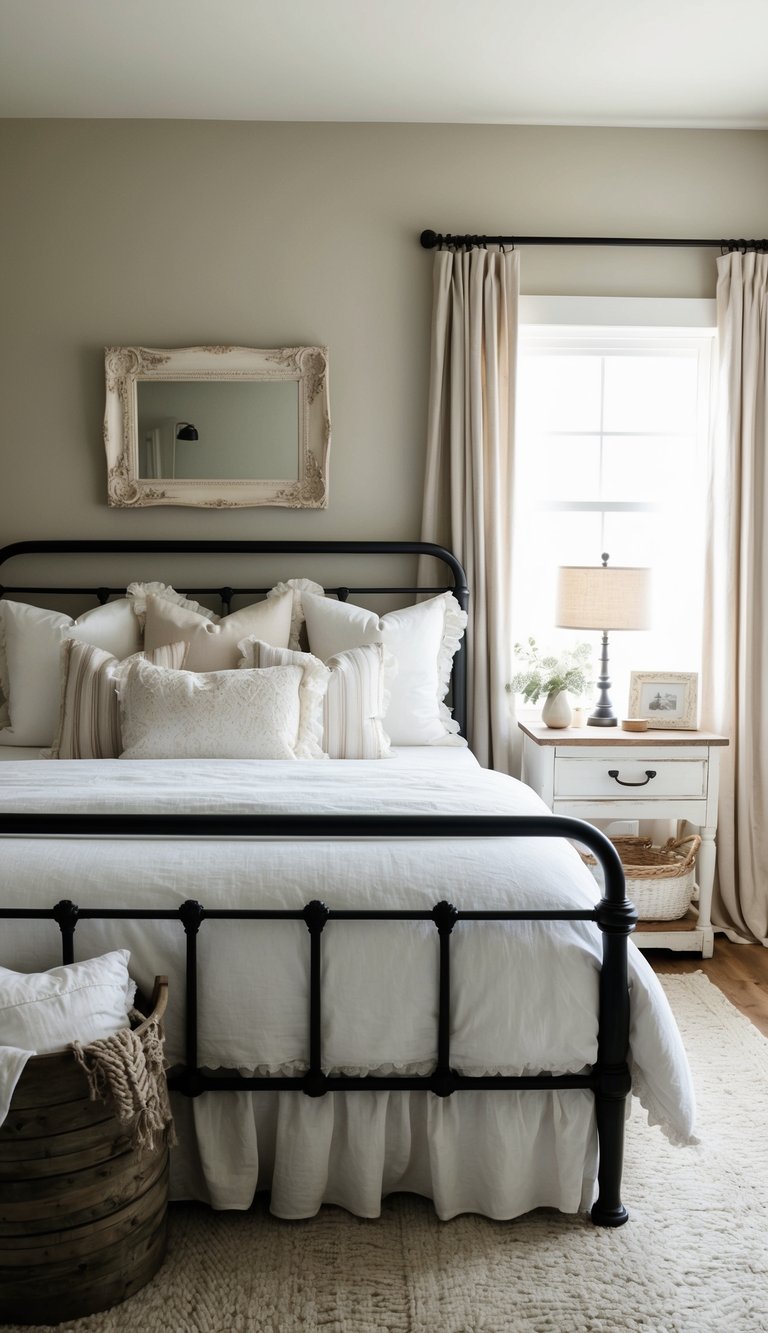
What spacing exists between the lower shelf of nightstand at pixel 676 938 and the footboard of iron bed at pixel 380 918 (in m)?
1.52

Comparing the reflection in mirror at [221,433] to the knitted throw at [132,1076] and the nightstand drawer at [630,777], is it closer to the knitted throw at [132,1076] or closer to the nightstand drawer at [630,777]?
the nightstand drawer at [630,777]

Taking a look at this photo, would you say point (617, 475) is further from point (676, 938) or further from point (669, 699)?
point (676, 938)

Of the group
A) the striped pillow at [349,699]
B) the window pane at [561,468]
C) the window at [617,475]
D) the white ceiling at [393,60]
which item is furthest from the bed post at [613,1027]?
the white ceiling at [393,60]

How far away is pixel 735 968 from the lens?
10.7ft

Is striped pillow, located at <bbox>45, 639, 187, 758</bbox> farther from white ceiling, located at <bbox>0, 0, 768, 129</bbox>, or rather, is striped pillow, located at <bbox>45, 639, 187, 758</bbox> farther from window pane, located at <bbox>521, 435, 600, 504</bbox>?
white ceiling, located at <bbox>0, 0, 768, 129</bbox>

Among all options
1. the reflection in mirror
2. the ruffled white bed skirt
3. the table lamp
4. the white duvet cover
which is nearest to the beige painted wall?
the reflection in mirror

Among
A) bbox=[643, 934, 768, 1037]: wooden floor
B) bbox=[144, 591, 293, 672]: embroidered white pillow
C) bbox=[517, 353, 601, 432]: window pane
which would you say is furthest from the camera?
bbox=[517, 353, 601, 432]: window pane

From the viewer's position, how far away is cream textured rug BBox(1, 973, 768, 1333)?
1.66 meters

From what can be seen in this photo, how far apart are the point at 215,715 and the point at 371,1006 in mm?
1080

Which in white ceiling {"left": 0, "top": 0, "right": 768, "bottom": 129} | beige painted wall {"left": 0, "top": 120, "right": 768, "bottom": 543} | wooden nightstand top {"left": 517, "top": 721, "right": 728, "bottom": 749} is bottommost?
wooden nightstand top {"left": 517, "top": 721, "right": 728, "bottom": 749}

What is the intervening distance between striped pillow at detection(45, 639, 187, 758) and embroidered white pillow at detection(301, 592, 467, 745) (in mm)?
554

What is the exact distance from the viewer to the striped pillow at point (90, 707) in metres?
2.92

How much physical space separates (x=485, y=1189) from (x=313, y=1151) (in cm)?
33

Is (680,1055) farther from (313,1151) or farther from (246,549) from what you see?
(246,549)
